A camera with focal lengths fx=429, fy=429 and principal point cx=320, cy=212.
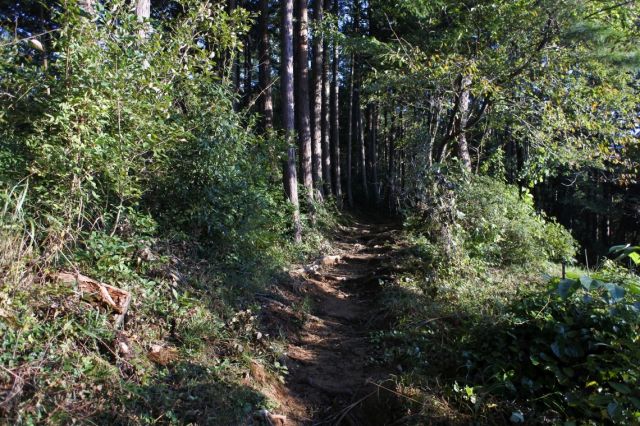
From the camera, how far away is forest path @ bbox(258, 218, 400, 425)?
4047 mm

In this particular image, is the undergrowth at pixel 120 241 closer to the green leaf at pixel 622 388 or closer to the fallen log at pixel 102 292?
the fallen log at pixel 102 292

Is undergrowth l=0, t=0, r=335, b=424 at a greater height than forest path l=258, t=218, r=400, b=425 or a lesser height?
greater

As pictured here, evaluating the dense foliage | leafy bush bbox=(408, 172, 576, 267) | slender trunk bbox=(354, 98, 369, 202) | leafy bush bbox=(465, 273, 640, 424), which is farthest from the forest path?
slender trunk bbox=(354, 98, 369, 202)

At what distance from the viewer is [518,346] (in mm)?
3891

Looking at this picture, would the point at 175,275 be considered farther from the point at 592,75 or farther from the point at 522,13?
the point at 592,75

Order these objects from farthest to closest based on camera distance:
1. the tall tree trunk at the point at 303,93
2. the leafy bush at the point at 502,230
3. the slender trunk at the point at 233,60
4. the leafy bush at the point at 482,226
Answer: the tall tree trunk at the point at 303,93
the leafy bush at the point at 502,230
the leafy bush at the point at 482,226
the slender trunk at the point at 233,60

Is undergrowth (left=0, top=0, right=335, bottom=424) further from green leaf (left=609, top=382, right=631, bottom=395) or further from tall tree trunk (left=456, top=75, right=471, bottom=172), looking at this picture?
tall tree trunk (left=456, top=75, right=471, bottom=172)

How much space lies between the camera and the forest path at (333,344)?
4.05 metres

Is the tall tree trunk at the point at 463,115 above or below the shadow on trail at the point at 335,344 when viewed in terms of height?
above

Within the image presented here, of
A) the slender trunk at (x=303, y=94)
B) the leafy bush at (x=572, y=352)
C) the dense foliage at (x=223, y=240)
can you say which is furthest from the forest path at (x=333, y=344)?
the slender trunk at (x=303, y=94)

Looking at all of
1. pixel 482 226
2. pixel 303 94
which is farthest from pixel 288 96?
pixel 482 226

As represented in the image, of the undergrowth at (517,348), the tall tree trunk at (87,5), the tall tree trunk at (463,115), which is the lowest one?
the undergrowth at (517,348)

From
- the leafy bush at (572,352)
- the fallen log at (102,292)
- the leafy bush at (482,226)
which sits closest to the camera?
the leafy bush at (572,352)

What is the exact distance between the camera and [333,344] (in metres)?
5.59
